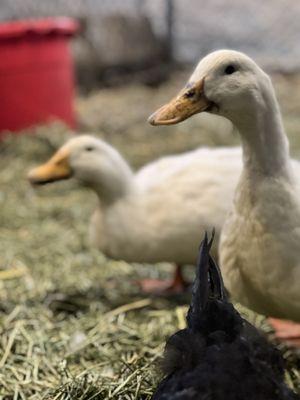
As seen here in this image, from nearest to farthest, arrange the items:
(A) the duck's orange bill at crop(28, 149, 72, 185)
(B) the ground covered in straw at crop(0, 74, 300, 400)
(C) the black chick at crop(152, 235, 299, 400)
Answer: (C) the black chick at crop(152, 235, 299, 400), (B) the ground covered in straw at crop(0, 74, 300, 400), (A) the duck's orange bill at crop(28, 149, 72, 185)

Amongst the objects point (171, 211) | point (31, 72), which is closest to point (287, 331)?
point (171, 211)

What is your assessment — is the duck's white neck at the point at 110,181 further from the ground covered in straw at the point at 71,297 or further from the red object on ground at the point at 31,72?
the red object on ground at the point at 31,72

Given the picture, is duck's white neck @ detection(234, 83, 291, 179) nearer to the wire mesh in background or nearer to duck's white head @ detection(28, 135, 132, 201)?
duck's white head @ detection(28, 135, 132, 201)

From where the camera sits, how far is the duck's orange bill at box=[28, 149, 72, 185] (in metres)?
2.78

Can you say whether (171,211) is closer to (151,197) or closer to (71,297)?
(151,197)

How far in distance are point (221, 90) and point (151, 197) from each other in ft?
3.57

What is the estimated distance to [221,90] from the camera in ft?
5.73

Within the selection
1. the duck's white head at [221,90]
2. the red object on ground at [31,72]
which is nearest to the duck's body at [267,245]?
the duck's white head at [221,90]

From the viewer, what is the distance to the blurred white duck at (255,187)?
175 centimetres

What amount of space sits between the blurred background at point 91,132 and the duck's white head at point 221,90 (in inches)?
25.7

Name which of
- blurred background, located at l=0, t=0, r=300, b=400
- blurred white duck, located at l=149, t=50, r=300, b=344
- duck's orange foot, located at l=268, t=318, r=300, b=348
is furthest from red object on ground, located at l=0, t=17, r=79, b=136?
blurred white duck, located at l=149, t=50, r=300, b=344

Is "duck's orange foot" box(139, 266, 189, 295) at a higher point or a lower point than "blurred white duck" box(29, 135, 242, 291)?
lower

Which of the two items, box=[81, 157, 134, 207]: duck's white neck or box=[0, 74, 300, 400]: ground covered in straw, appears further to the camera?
box=[81, 157, 134, 207]: duck's white neck

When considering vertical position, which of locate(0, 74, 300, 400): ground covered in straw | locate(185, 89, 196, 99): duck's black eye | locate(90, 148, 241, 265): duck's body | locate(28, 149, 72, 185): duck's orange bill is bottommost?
locate(0, 74, 300, 400): ground covered in straw
